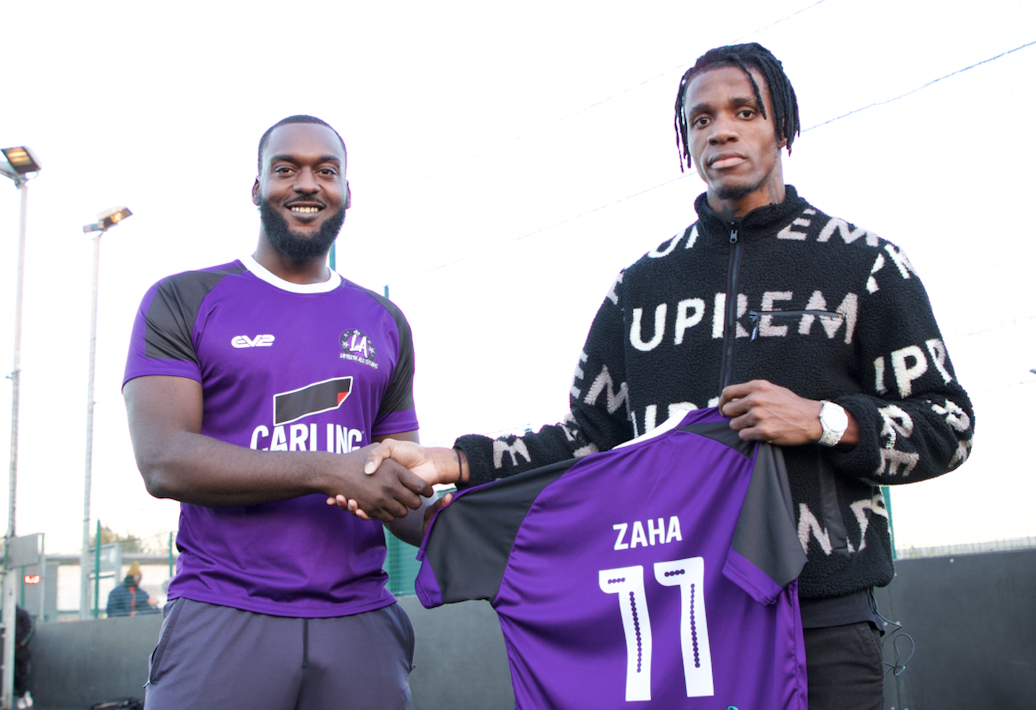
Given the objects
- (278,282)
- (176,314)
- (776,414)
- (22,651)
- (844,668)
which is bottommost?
(22,651)

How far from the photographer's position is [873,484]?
213 centimetres

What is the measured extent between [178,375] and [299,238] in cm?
64

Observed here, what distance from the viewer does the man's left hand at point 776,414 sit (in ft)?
6.68

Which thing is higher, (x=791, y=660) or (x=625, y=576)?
(x=625, y=576)

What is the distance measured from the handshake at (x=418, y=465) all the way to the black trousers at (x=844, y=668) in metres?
1.17

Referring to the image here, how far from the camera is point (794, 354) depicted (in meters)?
2.19

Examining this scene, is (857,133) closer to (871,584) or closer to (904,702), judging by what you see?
(904,702)

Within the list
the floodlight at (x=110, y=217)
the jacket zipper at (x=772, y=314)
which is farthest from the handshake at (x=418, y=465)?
the floodlight at (x=110, y=217)

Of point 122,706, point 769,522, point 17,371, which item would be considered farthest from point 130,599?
point 769,522

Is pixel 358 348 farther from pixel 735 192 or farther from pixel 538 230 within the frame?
pixel 538 230

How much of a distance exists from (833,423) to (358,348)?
1483 mm

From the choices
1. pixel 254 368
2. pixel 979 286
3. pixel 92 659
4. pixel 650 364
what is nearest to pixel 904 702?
pixel 979 286

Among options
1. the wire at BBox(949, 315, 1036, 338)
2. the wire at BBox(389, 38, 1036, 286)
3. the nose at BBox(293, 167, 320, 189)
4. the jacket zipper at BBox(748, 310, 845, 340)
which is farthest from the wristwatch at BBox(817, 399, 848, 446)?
the wire at BBox(389, 38, 1036, 286)

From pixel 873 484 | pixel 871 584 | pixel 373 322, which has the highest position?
pixel 373 322
